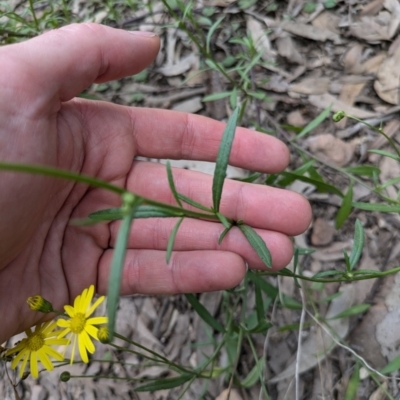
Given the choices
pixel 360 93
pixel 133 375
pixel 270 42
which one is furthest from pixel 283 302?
pixel 270 42

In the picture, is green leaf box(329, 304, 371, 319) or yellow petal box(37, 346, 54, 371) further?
green leaf box(329, 304, 371, 319)

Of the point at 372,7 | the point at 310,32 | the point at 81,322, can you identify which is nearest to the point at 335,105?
the point at 310,32

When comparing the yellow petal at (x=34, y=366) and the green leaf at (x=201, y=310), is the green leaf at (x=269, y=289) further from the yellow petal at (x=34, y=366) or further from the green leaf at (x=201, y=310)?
the yellow petal at (x=34, y=366)

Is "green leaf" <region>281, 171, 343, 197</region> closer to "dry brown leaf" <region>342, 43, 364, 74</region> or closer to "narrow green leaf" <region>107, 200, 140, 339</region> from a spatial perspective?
"dry brown leaf" <region>342, 43, 364, 74</region>

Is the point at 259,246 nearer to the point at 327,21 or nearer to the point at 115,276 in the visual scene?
the point at 115,276

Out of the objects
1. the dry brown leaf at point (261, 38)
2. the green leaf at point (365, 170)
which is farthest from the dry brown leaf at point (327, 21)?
the green leaf at point (365, 170)

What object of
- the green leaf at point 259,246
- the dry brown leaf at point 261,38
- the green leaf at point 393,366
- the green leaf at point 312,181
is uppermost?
the dry brown leaf at point 261,38

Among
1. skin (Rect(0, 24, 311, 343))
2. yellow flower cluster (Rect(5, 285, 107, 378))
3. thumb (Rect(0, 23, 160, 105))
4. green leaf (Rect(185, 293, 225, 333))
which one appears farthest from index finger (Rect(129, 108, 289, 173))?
yellow flower cluster (Rect(5, 285, 107, 378))
